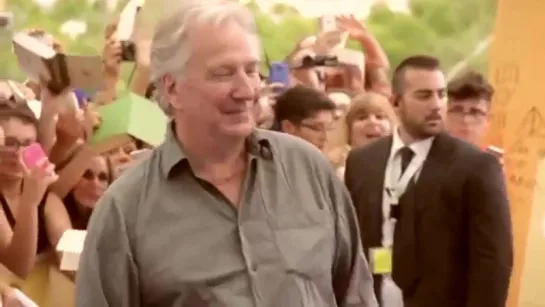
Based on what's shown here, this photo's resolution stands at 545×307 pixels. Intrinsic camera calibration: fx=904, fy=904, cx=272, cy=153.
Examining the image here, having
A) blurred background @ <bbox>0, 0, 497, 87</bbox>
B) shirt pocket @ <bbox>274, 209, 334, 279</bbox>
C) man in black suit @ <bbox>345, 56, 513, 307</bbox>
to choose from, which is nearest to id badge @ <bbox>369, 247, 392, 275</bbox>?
man in black suit @ <bbox>345, 56, 513, 307</bbox>

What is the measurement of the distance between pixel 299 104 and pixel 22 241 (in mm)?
1266

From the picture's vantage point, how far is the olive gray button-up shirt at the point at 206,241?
138 cm

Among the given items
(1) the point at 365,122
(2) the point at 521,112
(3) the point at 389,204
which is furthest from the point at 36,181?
(2) the point at 521,112

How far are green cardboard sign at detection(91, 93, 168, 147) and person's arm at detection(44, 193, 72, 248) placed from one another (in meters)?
0.47

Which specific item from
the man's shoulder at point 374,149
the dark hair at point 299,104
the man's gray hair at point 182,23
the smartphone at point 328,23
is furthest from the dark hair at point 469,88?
the man's gray hair at point 182,23

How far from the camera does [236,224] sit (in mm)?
1413

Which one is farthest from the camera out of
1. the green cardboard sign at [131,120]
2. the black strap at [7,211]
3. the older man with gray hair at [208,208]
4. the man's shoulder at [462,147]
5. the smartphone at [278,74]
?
the smartphone at [278,74]

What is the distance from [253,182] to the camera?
1.46 m

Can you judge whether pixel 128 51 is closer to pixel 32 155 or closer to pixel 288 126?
pixel 288 126

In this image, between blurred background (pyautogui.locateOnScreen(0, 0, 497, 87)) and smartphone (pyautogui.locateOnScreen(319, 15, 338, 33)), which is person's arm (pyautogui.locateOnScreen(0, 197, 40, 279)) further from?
smartphone (pyautogui.locateOnScreen(319, 15, 338, 33))

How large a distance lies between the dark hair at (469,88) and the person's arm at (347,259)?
195 centimetres

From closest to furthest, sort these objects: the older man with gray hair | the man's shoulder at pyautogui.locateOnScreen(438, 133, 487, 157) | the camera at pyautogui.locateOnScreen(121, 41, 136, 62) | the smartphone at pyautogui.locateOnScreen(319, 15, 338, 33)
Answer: the older man with gray hair, the man's shoulder at pyautogui.locateOnScreen(438, 133, 487, 157), the camera at pyautogui.locateOnScreen(121, 41, 136, 62), the smartphone at pyautogui.locateOnScreen(319, 15, 338, 33)

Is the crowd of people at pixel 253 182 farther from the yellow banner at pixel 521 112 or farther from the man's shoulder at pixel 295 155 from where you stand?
the yellow banner at pixel 521 112

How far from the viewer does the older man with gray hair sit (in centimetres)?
137
